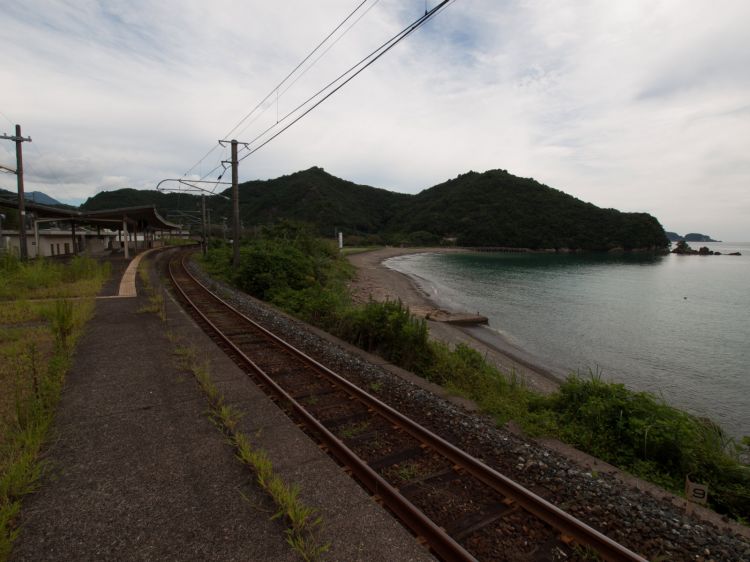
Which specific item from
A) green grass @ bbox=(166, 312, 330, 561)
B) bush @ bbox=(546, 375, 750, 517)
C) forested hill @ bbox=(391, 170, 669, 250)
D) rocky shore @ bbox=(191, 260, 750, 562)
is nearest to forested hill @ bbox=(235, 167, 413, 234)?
forested hill @ bbox=(391, 170, 669, 250)

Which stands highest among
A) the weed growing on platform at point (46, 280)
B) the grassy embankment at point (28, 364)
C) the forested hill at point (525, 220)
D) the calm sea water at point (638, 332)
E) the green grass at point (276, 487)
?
the forested hill at point (525, 220)

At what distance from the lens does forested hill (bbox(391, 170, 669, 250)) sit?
412 ft

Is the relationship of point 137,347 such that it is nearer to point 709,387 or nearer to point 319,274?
point 319,274

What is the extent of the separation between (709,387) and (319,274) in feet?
64.7

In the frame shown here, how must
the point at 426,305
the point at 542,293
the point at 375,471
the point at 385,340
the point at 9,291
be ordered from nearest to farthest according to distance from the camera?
the point at 375,471, the point at 385,340, the point at 9,291, the point at 426,305, the point at 542,293

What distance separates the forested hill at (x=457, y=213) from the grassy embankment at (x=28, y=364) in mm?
92277

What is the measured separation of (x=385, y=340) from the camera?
35.6 feet

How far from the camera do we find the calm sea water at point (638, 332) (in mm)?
15109

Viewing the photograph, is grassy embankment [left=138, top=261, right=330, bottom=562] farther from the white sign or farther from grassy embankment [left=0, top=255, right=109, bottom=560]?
the white sign

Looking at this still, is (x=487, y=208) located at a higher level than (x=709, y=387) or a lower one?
higher

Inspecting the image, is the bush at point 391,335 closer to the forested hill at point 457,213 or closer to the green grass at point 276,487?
the green grass at point 276,487

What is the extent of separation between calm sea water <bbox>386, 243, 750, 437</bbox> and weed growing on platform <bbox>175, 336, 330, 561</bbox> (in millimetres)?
13451

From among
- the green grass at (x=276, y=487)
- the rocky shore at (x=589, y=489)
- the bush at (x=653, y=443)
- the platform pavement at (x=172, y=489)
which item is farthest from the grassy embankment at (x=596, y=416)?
the green grass at (x=276, y=487)

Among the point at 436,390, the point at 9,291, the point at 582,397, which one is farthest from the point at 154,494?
the point at 9,291
